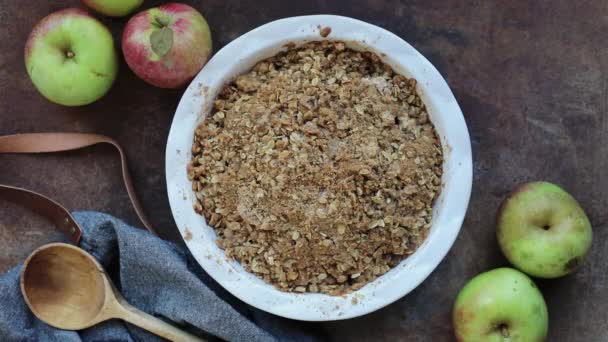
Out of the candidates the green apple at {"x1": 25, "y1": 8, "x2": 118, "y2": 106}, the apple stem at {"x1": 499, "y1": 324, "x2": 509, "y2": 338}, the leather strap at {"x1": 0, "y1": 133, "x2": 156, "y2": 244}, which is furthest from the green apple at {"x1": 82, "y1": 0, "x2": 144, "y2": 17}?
the apple stem at {"x1": 499, "y1": 324, "x2": 509, "y2": 338}

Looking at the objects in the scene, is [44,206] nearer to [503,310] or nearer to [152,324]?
[152,324]

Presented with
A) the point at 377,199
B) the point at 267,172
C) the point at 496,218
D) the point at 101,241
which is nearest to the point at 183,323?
the point at 101,241

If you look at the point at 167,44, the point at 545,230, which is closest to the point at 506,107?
the point at 545,230

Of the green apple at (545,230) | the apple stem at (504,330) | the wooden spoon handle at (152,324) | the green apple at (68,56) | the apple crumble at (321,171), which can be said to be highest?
the green apple at (68,56)

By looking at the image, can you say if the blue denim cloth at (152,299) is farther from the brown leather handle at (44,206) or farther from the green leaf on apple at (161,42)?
the green leaf on apple at (161,42)

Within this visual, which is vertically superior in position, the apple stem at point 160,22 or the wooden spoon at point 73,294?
the apple stem at point 160,22

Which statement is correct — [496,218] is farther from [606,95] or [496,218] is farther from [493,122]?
[606,95]

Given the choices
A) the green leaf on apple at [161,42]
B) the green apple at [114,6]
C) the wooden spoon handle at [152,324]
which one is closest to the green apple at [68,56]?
the green apple at [114,6]
